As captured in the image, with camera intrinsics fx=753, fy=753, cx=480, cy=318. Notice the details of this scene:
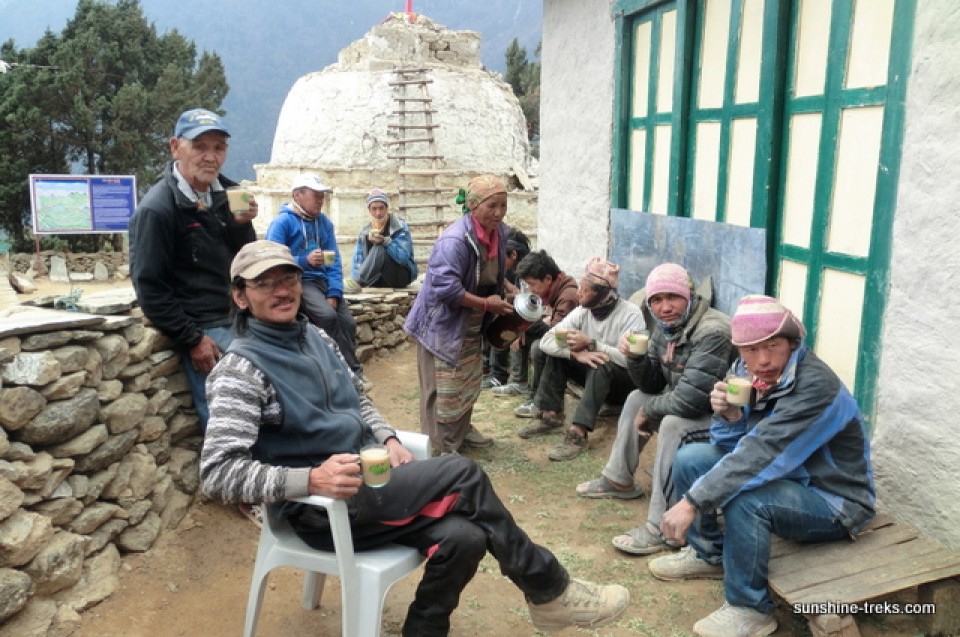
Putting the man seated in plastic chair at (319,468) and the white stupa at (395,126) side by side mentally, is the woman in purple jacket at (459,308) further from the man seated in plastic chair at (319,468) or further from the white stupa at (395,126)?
the white stupa at (395,126)

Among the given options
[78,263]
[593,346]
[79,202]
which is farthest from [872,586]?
[78,263]

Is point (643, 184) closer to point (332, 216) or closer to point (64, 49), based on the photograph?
point (332, 216)

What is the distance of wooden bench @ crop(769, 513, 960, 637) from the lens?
2.78 meters

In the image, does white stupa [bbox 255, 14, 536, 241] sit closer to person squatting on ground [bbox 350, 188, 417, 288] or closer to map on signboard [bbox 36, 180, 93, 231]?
map on signboard [bbox 36, 180, 93, 231]

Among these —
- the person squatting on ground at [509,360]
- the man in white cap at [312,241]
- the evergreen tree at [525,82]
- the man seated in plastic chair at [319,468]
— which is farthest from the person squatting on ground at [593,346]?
the evergreen tree at [525,82]

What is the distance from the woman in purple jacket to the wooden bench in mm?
2357

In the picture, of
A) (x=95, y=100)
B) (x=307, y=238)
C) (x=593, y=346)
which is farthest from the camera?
(x=95, y=100)

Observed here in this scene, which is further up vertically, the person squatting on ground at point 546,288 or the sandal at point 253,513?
the person squatting on ground at point 546,288

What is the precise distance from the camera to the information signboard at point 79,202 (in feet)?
39.2

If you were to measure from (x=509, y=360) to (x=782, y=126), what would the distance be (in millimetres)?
3673

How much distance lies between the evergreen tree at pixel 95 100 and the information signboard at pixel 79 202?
7228 mm

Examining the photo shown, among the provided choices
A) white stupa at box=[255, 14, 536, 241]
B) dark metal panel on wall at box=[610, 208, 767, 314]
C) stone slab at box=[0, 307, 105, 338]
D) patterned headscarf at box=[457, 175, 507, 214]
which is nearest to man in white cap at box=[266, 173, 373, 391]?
patterned headscarf at box=[457, 175, 507, 214]

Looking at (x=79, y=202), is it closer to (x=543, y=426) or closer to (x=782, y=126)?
(x=543, y=426)

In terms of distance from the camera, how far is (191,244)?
3871 millimetres
